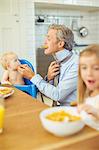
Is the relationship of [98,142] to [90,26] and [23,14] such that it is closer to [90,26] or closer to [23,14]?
[23,14]

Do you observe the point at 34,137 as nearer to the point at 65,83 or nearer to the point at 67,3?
the point at 65,83

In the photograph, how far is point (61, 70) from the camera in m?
1.72

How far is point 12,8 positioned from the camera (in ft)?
11.5

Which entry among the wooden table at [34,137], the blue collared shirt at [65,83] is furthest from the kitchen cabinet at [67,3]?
the wooden table at [34,137]

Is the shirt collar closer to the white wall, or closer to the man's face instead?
the man's face

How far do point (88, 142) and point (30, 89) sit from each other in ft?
4.35

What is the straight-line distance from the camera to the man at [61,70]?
1670 mm

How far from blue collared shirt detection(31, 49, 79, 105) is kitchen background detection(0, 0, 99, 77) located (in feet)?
6.31

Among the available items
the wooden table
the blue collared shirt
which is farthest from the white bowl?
the blue collared shirt

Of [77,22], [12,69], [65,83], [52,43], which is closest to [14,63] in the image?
[12,69]

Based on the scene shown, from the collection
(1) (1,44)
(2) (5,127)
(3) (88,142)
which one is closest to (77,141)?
(3) (88,142)

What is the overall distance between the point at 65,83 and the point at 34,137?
79 cm

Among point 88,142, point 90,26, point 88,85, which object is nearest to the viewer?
point 88,142

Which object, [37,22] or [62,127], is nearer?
[62,127]
